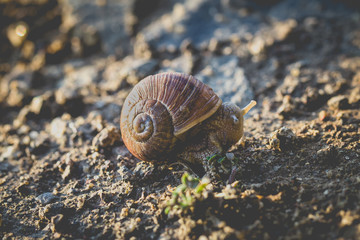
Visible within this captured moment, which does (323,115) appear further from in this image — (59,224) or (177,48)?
(59,224)

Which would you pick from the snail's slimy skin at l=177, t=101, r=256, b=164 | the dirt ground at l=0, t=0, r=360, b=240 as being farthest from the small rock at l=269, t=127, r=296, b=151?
the snail's slimy skin at l=177, t=101, r=256, b=164

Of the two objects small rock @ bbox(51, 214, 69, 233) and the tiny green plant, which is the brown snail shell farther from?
small rock @ bbox(51, 214, 69, 233)

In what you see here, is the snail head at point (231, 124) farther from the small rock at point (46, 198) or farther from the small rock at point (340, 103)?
the small rock at point (46, 198)

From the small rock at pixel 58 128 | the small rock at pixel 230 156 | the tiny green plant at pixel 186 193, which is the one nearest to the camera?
the tiny green plant at pixel 186 193

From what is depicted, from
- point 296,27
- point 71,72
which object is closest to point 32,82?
point 71,72

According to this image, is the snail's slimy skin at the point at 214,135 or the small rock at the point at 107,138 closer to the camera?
the snail's slimy skin at the point at 214,135

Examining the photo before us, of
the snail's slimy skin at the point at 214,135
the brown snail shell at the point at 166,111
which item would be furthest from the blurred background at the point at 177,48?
the brown snail shell at the point at 166,111

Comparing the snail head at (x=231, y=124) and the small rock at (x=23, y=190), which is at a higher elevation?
the small rock at (x=23, y=190)

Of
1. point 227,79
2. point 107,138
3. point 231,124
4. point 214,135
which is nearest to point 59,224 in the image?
point 107,138
